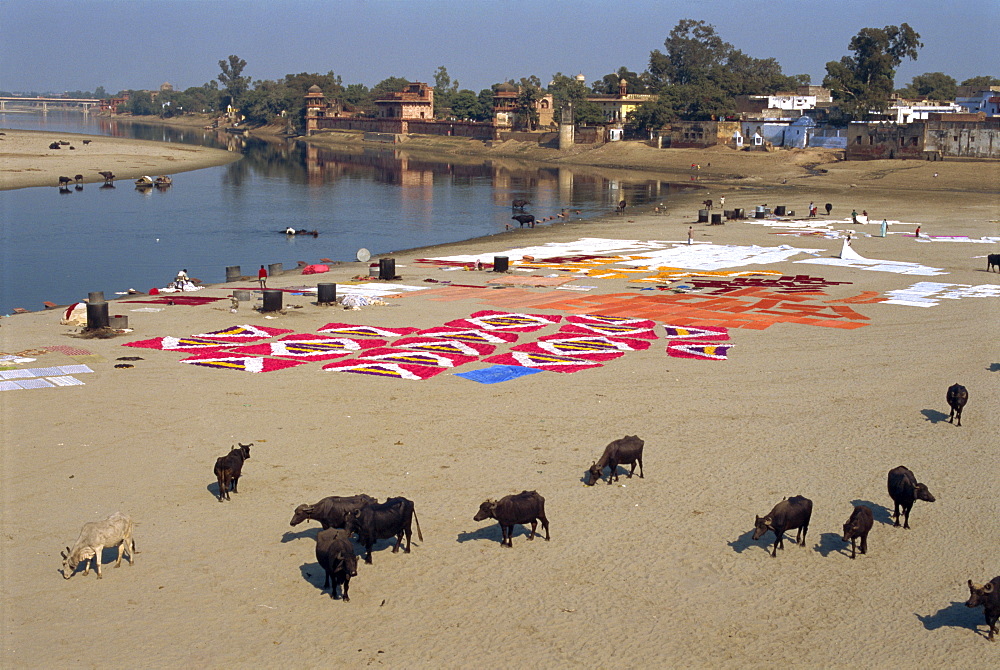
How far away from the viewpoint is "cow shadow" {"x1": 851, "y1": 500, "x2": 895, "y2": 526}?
16969 millimetres

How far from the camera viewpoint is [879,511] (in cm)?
1730

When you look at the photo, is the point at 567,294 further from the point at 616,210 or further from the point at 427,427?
the point at 616,210

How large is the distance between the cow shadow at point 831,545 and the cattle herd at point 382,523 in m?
0.15

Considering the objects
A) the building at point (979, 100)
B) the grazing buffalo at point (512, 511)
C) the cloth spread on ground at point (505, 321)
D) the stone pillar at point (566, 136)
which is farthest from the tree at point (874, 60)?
the grazing buffalo at point (512, 511)

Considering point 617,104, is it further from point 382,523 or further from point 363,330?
point 382,523

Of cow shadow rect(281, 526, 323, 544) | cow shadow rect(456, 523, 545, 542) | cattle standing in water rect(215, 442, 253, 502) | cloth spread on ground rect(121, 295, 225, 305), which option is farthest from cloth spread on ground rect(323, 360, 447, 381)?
cloth spread on ground rect(121, 295, 225, 305)

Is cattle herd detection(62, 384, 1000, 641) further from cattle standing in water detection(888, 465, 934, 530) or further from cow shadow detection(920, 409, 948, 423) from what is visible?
cow shadow detection(920, 409, 948, 423)

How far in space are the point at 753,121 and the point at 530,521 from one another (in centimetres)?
14157

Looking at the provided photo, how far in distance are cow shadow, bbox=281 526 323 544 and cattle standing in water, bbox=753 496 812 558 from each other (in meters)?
7.08

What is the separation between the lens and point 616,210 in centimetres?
8538

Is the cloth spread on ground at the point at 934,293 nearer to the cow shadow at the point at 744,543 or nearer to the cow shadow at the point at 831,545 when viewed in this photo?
the cow shadow at the point at 831,545

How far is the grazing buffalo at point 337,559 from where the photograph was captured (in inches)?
532

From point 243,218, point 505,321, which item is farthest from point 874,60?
point 505,321

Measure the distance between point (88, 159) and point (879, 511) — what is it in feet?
420
